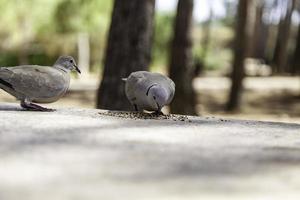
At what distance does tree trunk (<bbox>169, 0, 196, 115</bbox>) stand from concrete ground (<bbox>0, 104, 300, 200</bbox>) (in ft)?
23.1

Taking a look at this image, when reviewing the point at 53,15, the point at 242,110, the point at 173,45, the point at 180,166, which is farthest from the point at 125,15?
the point at 53,15

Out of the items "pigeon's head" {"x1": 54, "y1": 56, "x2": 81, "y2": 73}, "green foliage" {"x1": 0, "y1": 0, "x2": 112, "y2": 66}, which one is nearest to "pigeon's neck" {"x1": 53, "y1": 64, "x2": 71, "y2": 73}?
"pigeon's head" {"x1": 54, "y1": 56, "x2": 81, "y2": 73}

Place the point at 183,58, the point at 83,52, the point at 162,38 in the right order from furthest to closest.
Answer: the point at 162,38, the point at 83,52, the point at 183,58

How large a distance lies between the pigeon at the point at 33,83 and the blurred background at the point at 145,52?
2889 millimetres

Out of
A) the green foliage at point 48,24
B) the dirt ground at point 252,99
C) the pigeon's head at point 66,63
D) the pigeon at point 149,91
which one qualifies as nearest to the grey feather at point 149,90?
the pigeon at point 149,91

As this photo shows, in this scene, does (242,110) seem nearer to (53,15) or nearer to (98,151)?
(98,151)

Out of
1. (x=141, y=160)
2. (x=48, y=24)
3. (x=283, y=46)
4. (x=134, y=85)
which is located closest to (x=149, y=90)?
(x=134, y=85)

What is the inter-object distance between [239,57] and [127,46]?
8340mm

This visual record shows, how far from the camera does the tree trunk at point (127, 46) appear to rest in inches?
282

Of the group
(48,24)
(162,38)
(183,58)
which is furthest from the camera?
(162,38)

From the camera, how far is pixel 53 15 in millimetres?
29266

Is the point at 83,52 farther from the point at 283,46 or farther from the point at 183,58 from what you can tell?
the point at 183,58

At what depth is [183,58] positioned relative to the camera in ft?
36.5

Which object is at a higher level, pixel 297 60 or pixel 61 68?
pixel 61 68
